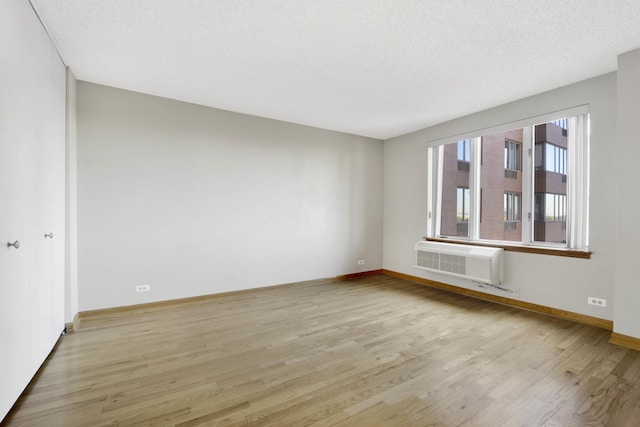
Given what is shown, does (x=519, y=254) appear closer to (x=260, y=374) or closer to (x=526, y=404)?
(x=526, y=404)

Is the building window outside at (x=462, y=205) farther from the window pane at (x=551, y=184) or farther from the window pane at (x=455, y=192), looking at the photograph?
the window pane at (x=551, y=184)

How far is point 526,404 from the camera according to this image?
1.92 metres

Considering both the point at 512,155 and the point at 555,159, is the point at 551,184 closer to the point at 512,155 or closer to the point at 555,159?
the point at 555,159

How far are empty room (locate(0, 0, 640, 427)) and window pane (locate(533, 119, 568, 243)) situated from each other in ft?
0.08

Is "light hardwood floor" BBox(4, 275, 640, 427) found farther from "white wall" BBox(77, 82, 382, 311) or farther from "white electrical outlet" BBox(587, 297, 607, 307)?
"white wall" BBox(77, 82, 382, 311)

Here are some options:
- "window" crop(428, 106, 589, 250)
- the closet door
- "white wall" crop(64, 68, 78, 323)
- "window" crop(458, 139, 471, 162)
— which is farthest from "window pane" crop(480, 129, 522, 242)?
"white wall" crop(64, 68, 78, 323)

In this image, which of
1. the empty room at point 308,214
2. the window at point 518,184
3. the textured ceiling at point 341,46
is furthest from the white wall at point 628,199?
the window at point 518,184

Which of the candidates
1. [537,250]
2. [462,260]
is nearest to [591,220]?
[537,250]

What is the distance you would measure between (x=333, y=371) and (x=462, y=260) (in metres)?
2.93

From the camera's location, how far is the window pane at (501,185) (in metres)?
4.08

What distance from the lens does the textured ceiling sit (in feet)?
7.13

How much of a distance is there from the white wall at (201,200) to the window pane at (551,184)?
2.89 metres

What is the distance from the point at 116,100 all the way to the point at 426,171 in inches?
188

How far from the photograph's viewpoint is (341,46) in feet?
8.68
